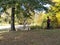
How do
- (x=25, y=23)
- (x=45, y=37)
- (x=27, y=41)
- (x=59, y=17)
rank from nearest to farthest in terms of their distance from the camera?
(x=27, y=41)
(x=45, y=37)
(x=59, y=17)
(x=25, y=23)

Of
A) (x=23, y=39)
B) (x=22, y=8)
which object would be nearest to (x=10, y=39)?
(x=23, y=39)

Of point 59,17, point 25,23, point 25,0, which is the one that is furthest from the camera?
point 25,23

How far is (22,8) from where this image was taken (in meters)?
22.5

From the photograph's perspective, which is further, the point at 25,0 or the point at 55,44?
the point at 25,0

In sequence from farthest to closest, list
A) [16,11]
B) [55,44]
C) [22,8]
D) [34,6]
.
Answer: [16,11]
[22,8]
[34,6]
[55,44]

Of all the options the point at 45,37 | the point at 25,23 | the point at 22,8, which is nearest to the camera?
the point at 45,37

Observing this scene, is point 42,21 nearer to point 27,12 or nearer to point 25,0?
point 27,12

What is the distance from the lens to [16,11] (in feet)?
78.9

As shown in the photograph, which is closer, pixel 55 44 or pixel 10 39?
pixel 55 44

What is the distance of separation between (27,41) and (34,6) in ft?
19.3

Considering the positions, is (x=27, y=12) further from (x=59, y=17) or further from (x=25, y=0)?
(x=59, y=17)

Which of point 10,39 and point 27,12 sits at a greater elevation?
point 27,12

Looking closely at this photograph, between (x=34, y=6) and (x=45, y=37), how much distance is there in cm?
478

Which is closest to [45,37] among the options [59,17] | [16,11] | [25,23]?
[16,11]
